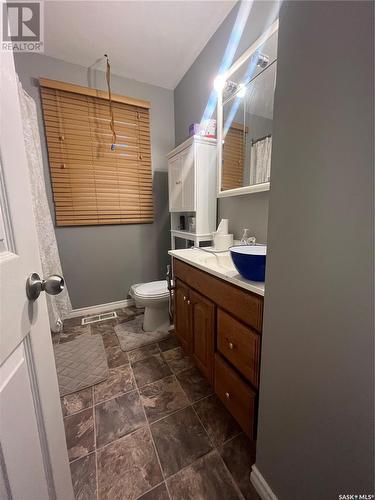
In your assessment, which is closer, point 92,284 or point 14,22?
point 14,22

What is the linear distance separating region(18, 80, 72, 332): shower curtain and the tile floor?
93 cm

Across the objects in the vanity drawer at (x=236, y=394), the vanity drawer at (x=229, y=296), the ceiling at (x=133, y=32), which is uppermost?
the ceiling at (x=133, y=32)

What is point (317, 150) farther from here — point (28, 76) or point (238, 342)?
point (28, 76)

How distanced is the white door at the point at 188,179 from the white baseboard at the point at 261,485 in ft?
5.15

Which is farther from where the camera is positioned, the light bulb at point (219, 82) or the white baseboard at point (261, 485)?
the light bulb at point (219, 82)

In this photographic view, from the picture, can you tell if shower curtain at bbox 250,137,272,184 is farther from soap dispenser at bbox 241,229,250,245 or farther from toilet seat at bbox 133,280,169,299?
toilet seat at bbox 133,280,169,299

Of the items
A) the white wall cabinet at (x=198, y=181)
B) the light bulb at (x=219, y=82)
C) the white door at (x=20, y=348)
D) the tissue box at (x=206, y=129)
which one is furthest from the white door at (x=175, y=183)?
the white door at (x=20, y=348)

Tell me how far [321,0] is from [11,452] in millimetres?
1175

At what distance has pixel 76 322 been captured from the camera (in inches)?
81.9

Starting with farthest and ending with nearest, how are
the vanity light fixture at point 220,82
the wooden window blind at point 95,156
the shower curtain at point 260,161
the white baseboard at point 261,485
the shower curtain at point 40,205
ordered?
the wooden window blind at point 95,156, the shower curtain at point 40,205, the vanity light fixture at point 220,82, the shower curtain at point 260,161, the white baseboard at point 261,485

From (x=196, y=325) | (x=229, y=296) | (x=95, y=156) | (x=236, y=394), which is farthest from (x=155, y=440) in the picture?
(x=95, y=156)

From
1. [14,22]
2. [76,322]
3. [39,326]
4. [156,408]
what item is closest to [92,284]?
[76,322]

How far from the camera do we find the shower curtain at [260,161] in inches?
47.3

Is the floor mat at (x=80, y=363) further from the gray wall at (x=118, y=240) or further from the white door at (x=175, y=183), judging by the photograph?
the white door at (x=175, y=183)
